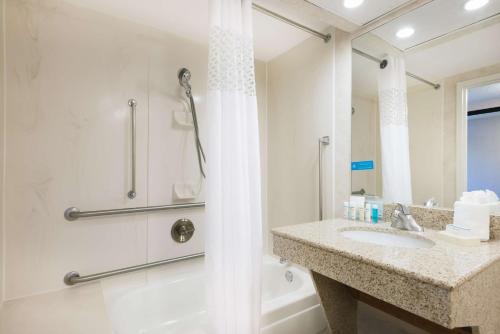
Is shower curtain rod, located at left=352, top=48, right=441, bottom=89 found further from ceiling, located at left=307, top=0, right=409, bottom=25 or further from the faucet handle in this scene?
the faucet handle

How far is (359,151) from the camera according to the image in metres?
1.61

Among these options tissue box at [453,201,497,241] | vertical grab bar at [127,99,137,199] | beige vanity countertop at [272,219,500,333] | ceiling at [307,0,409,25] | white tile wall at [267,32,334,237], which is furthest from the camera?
white tile wall at [267,32,334,237]

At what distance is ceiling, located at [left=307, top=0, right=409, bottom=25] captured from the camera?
135 centimetres

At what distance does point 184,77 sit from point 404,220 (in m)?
1.62

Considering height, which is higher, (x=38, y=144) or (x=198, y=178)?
(x=38, y=144)

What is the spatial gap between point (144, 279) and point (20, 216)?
31.4 inches

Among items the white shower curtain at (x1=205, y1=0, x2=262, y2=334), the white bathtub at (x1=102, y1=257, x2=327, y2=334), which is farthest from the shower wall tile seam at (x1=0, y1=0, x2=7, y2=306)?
the white shower curtain at (x1=205, y1=0, x2=262, y2=334)

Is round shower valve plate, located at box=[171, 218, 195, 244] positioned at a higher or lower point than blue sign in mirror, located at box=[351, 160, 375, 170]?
lower

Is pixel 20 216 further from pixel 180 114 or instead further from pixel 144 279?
pixel 180 114

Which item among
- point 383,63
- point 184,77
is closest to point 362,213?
point 383,63

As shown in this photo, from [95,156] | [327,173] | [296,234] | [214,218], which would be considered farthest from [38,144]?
[327,173]

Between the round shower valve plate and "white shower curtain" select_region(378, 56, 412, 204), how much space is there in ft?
4.37

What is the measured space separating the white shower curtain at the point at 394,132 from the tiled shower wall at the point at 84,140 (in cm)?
131

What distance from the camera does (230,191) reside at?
45.7 inches
